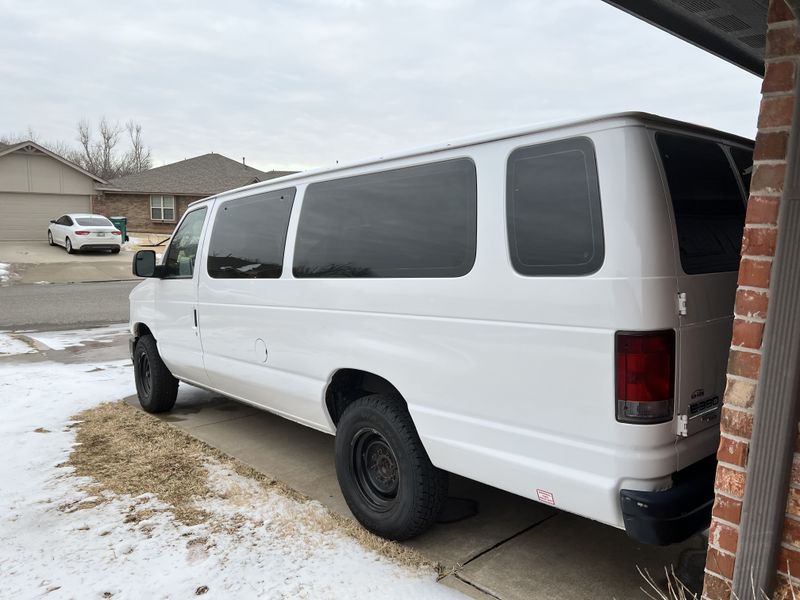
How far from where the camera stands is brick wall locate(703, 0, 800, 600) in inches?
81.9

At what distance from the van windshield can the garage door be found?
35875 mm

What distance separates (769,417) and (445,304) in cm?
146

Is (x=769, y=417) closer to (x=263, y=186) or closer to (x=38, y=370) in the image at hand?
(x=263, y=186)

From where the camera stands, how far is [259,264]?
451cm

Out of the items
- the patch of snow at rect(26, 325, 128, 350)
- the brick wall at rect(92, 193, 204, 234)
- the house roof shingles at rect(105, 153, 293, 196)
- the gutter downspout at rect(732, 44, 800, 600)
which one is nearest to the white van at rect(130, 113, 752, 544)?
the gutter downspout at rect(732, 44, 800, 600)

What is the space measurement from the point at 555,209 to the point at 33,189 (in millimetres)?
35883

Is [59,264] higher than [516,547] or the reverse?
higher

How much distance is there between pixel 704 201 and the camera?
282 cm

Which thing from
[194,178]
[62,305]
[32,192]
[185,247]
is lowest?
[62,305]

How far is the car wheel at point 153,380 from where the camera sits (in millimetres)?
6152

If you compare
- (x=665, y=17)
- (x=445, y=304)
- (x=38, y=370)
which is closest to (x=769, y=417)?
(x=445, y=304)

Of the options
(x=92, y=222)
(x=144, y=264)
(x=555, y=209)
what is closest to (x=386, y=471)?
(x=555, y=209)

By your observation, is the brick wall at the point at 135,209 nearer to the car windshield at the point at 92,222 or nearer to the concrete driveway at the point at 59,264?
the concrete driveway at the point at 59,264

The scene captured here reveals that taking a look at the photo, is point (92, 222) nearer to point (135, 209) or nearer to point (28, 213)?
point (28, 213)
